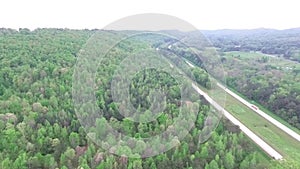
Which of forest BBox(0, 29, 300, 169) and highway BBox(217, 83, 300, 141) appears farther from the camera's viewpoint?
highway BBox(217, 83, 300, 141)

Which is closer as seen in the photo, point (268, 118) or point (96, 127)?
point (96, 127)

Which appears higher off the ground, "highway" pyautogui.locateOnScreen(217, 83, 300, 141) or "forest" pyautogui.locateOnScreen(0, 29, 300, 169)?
"forest" pyautogui.locateOnScreen(0, 29, 300, 169)

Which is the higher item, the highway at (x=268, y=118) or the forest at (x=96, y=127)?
the forest at (x=96, y=127)

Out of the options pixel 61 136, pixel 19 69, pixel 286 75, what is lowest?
pixel 286 75

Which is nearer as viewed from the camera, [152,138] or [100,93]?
[152,138]

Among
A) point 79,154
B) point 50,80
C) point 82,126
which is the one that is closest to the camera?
point 79,154

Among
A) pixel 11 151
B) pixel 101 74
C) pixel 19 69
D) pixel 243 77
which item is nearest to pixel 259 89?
pixel 243 77

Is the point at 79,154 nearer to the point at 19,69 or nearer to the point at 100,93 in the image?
the point at 100,93

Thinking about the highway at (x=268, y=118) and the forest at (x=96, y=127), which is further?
the highway at (x=268, y=118)
